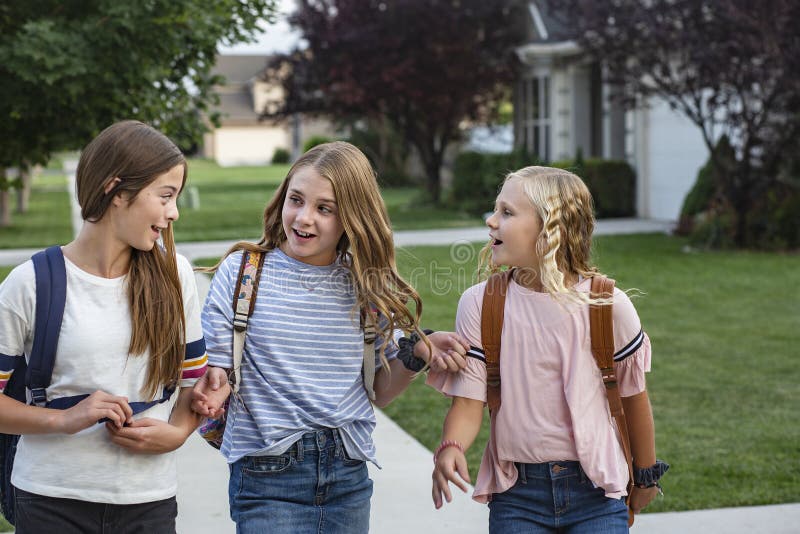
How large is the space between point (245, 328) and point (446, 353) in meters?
0.53

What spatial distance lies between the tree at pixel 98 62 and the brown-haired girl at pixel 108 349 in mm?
3882

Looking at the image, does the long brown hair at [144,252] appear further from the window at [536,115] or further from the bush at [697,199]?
the window at [536,115]

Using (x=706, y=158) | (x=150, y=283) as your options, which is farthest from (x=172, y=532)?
(x=706, y=158)

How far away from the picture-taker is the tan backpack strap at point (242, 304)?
278 centimetres

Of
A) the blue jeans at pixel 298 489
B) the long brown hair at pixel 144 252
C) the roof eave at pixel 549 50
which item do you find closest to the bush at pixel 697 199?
the roof eave at pixel 549 50

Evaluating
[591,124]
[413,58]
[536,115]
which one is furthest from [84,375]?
[536,115]

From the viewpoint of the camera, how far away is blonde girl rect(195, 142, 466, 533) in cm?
276

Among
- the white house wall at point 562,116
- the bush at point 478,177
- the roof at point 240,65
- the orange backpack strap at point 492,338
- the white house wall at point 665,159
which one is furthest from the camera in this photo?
the roof at point 240,65

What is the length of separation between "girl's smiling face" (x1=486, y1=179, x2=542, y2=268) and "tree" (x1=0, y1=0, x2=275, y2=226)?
12.6ft

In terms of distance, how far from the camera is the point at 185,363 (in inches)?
103

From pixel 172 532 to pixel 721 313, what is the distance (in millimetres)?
8331

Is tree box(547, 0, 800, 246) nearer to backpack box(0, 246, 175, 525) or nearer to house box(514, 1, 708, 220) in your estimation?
house box(514, 1, 708, 220)

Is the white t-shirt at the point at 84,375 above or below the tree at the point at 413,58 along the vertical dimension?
below

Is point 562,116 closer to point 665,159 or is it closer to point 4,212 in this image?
point 665,159
